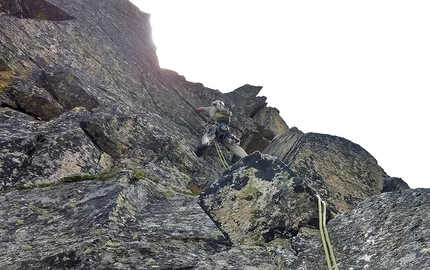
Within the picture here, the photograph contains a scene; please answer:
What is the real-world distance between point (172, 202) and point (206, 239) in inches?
78.5

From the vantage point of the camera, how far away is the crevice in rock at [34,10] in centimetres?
1864

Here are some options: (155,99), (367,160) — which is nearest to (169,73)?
(155,99)

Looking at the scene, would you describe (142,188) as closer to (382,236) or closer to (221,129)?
(382,236)

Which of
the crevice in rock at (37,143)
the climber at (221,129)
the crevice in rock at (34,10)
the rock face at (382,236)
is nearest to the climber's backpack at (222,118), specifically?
the climber at (221,129)

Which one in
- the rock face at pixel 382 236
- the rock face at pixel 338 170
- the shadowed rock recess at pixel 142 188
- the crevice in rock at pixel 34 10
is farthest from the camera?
the crevice in rock at pixel 34 10

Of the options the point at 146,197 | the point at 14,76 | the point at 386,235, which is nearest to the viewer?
the point at 386,235

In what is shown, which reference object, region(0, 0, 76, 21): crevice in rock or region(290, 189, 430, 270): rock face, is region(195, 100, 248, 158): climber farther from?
region(290, 189, 430, 270): rock face

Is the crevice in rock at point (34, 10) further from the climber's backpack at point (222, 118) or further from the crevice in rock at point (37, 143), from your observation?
the crevice in rock at point (37, 143)

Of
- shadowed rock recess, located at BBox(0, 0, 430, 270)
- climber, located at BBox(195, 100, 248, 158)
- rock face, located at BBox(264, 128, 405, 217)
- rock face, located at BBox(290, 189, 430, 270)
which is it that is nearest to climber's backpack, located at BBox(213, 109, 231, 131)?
climber, located at BBox(195, 100, 248, 158)

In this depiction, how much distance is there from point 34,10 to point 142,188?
1577 cm

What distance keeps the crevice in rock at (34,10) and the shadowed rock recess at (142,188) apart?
7 cm

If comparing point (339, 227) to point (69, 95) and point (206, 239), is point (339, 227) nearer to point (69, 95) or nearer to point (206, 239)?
point (206, 239)

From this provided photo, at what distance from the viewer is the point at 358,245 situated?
18.6ft

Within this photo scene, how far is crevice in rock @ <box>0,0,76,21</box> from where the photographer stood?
18.6 meters
